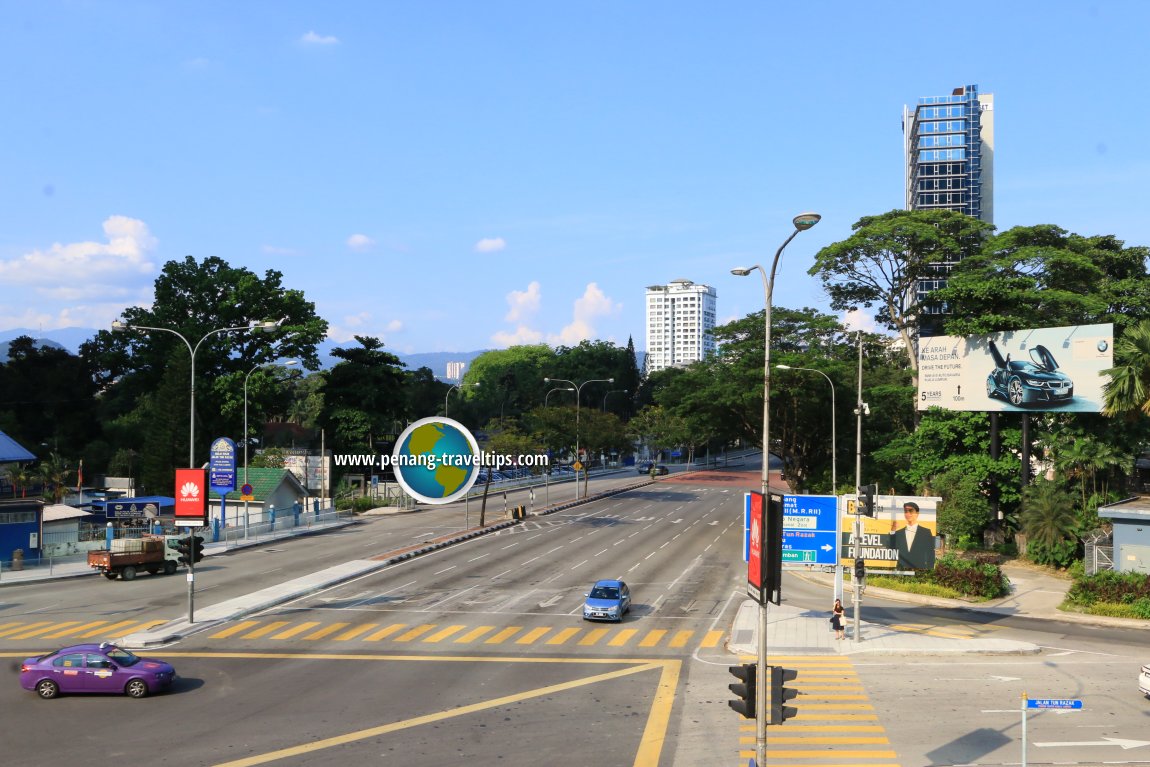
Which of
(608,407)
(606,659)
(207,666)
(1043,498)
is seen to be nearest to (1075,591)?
(1043,498)

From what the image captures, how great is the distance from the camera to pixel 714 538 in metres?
59.8

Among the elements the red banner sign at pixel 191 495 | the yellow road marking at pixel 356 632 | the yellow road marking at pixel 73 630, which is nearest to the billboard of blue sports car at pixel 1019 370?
the yellow road marking at pixel 356 632

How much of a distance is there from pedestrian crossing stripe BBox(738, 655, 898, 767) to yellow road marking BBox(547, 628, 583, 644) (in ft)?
28.1

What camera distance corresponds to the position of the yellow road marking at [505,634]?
3122cm

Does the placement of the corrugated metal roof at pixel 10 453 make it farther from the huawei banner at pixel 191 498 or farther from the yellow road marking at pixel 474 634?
the yellow road marking at pixel 474 634

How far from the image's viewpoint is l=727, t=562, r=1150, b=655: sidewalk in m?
29.8

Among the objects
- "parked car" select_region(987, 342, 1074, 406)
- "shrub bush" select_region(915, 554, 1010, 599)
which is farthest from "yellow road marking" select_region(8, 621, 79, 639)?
"parked car" select_region(987, 342, 1074, 406)

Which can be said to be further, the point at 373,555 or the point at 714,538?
the point at 714,538

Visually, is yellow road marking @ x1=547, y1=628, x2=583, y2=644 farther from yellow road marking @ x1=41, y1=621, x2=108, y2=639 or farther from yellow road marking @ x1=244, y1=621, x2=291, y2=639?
yellow road marking @ x1=41, y1=621, x2=108, y2=639

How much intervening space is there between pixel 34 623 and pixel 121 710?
13812 millimetres

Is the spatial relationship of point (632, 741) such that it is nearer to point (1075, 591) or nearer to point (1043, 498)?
point (1075, 591)

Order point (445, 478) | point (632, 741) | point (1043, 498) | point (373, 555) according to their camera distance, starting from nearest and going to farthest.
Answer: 1. point (632, 741)
2. point (1043, 498)
3. point (373, 555)
4. point (445, 478)

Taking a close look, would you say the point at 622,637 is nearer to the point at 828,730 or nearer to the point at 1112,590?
the point at 828,730

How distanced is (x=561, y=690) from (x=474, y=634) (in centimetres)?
832
